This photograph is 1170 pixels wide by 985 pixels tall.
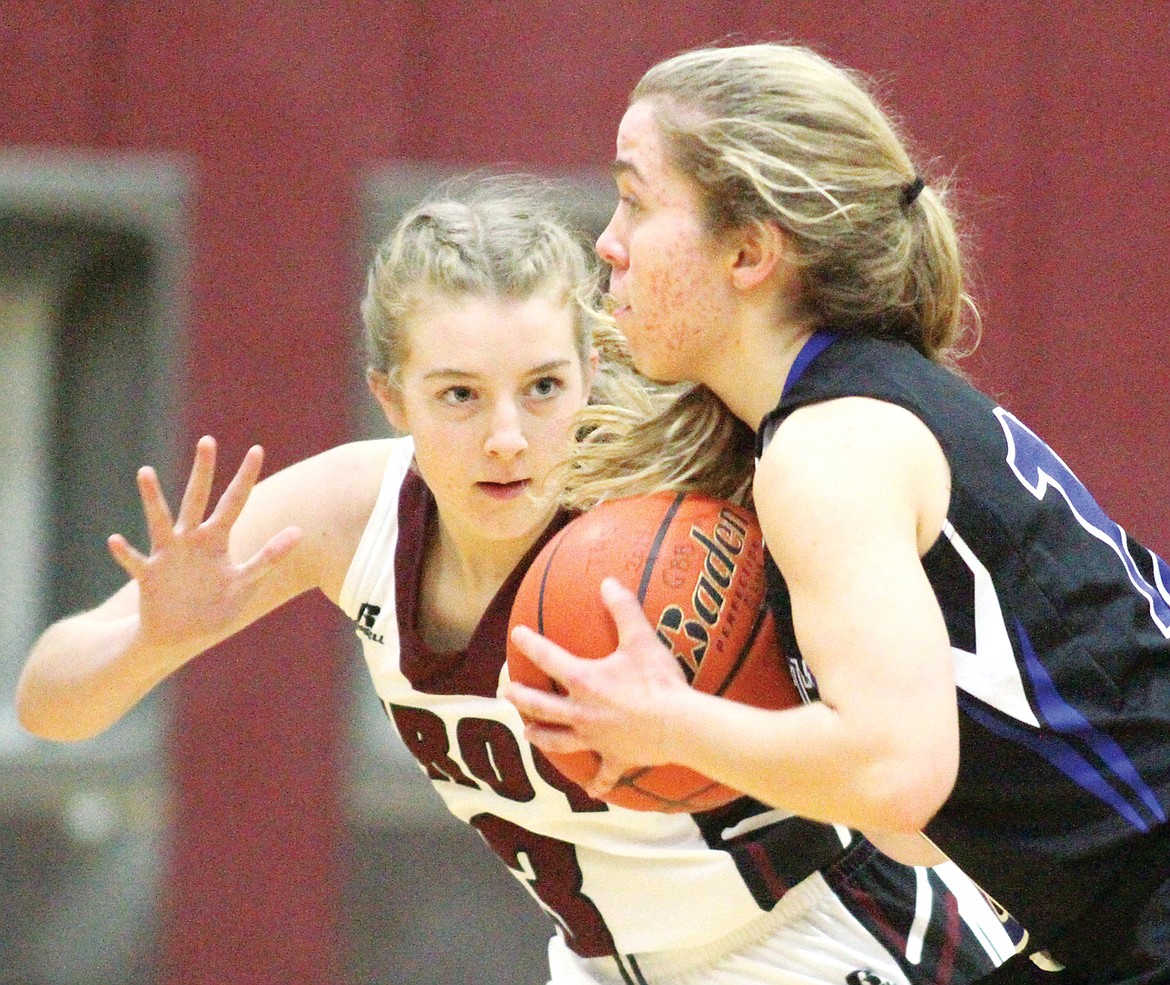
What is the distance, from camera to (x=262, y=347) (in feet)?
14.8

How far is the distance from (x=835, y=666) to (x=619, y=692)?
23 cm

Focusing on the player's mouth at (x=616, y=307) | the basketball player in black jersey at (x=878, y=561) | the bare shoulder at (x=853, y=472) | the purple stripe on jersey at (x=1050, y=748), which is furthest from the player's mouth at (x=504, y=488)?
the purple stripe on jersey at (x=1050, y=748)

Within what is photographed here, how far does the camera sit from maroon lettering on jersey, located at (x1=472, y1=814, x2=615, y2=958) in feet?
8.80

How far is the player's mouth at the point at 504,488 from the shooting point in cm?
252

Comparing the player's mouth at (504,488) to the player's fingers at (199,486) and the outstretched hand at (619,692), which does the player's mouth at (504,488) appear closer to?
the player's fingers at (199,486)

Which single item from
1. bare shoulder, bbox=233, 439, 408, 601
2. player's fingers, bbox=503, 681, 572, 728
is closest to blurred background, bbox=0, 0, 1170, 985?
bare shoulder, bbox=233, 439, 408, 601

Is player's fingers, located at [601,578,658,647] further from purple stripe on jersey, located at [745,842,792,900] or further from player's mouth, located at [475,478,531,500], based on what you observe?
purple stripe on jersey, located at [745,842,792,900]

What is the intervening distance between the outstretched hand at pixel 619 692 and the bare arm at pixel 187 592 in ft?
2.35

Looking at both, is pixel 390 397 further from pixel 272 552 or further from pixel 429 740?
pixel 429 740

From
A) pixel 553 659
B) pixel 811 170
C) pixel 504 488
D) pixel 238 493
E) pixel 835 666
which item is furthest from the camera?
pixel 504 488

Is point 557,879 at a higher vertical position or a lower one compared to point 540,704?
lower

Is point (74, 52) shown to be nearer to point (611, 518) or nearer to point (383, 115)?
point (383, 115)

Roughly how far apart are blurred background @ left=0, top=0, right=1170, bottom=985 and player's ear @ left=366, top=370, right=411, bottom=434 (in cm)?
176

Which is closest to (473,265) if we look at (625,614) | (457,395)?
(457,395)
